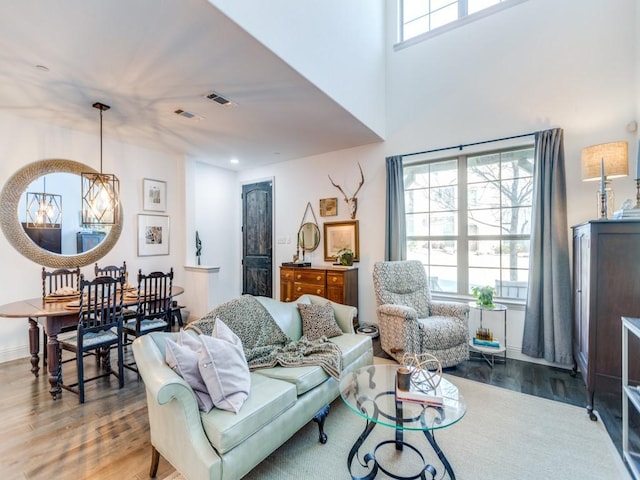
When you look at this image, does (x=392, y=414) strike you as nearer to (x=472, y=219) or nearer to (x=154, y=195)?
(x=472, y=219)

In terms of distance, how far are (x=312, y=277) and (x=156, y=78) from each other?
301 centimetres

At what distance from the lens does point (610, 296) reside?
2250 millimetres

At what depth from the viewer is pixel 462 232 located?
3.90 m

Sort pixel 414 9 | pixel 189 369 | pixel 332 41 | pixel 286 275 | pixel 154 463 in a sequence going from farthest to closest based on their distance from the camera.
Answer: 1. pixel 286 275
2. pixel 414 9
3. pixel 332 41
4. pixel 154 463
5. pixel 189 369

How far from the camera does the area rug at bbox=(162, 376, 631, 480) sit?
1.77 meters

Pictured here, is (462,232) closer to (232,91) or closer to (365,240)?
(365,240)

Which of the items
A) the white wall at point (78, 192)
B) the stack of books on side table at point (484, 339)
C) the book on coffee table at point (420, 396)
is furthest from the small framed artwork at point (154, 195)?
the stack of books on side table at point (484, 339)

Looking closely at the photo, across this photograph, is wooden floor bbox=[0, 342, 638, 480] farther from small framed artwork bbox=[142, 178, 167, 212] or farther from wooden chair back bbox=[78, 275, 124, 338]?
small framed artwork bbox=[142, 178, 167, 212]

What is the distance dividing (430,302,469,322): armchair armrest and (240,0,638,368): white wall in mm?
678

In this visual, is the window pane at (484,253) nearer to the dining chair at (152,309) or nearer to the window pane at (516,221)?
the window pane at (516,221)

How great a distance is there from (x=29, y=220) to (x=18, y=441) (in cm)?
260

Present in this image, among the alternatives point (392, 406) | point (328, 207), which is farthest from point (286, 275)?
point (392, 406)

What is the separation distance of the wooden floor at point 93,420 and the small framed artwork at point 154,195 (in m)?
2.37

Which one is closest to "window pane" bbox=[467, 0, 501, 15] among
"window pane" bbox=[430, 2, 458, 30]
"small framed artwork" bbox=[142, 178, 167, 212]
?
"window pane" bbox=[430, 2, 458, 30]
